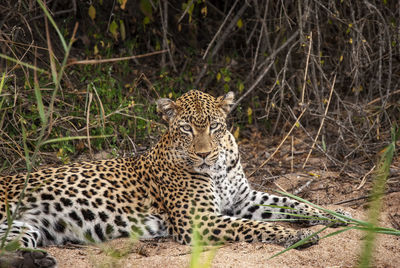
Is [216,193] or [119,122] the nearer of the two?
[216,193]

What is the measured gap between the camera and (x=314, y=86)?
7.04 metres

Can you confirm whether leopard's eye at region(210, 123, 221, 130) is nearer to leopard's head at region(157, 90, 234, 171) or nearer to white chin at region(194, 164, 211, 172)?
leopard's head at region(157, 90, 234, 171)

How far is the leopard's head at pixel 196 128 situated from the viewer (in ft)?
16.6

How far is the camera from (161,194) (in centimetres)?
533

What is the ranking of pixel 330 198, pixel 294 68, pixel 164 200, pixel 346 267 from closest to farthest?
pixel 346 267
pixel 164 200
pixel 330 198
pixel 294 68

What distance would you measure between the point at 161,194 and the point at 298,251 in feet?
4.97

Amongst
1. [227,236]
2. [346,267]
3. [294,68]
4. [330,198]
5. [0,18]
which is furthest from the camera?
[294,68]

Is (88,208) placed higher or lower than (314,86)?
lower

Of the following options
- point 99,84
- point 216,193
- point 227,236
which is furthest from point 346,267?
point 99,84

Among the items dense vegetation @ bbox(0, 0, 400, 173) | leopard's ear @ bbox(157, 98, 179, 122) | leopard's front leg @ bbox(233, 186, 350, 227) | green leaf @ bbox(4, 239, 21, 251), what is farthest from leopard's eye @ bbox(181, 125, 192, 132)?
green leaf @ bbox(4, 239, 21, 251)

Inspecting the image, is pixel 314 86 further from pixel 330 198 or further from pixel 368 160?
pixel 330 198

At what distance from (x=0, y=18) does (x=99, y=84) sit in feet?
5.11

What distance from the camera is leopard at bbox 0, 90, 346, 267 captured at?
4.94 metres

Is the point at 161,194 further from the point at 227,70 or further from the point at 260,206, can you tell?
the point at 227,70
